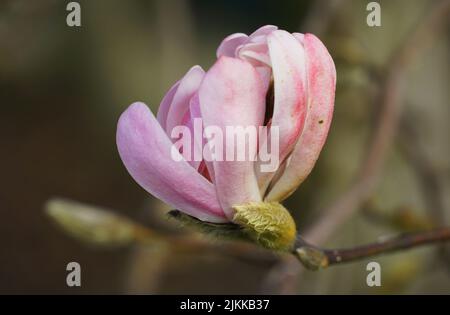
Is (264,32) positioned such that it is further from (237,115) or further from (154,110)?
(154,110)

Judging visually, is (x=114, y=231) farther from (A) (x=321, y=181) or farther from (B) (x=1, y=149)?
(B) (x=1, y=149)

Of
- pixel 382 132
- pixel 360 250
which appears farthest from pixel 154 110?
pixel 360 250

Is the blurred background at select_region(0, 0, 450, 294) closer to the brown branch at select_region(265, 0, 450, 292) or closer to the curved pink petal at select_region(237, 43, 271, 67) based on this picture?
the brown branch at select_region(265, 0, 450, 292)

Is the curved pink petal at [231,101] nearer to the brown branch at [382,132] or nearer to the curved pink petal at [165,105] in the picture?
the curved pink petal at [165,105]

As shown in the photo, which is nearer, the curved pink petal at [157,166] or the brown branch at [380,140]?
the curved pink petal at [157,166]

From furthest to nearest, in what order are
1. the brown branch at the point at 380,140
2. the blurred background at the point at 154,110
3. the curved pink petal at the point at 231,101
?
the blurred background at the point at 154,110
the brown branch at the point at 380,140
the curved pink petal at the point at 231,101

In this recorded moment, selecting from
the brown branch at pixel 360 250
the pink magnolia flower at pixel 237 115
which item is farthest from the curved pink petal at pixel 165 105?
the brown branch at pixel 360 250
